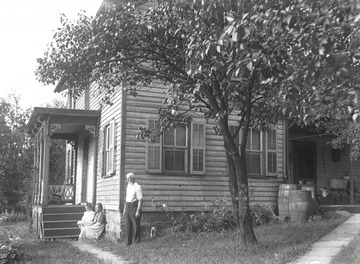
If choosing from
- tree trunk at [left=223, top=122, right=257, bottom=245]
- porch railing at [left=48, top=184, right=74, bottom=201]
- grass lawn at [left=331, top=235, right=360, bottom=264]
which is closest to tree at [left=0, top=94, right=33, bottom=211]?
porch railing at [left=48, top=184, right=74, bottom=201]

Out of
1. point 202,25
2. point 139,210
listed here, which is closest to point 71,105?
point 139,210

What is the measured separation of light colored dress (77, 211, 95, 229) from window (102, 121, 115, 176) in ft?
4.00

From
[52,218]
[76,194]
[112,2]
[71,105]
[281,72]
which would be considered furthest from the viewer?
[71,105]

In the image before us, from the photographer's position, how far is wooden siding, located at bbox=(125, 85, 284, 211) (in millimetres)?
12242

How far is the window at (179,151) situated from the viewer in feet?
40.8

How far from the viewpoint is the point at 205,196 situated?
1289 centimetres

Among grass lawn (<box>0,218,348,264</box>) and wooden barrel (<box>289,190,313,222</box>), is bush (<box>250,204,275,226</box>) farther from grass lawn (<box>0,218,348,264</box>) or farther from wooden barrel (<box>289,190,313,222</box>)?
wooden barrel (<box>289,190,313,222</box>)

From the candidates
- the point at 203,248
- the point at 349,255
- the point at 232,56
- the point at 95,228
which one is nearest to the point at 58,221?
the point at 95,228

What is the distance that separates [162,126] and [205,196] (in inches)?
155

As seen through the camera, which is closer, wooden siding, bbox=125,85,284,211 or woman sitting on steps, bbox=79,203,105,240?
wooden siding, bbox=125,85,284,211

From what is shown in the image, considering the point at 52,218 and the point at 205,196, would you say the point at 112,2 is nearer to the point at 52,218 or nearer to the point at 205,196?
the point at 205,196

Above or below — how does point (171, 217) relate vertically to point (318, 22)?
below

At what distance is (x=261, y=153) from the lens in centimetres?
1386

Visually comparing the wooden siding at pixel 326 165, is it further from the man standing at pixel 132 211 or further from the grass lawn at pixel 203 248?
the man standing at pixel 132 211
